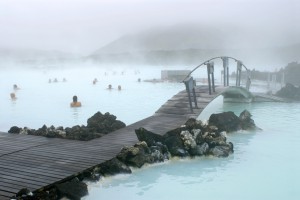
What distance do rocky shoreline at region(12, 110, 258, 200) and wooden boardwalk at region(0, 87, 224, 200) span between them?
27 centimetres

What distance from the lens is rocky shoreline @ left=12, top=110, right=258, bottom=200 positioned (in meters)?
9.77

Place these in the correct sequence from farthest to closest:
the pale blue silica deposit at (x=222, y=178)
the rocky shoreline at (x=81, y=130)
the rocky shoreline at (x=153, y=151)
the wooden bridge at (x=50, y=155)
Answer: the rocky shoreline at (x=81, y=130) < the pale blue silica deposit at (x=222, y=178) < the rocky shoreline at (x=153, y=151) < the wooden bridge at (x=50, y=155)

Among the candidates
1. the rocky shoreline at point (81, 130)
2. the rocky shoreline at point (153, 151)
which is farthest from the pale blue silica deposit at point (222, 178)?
the rocky shoreline at point (81, 130)

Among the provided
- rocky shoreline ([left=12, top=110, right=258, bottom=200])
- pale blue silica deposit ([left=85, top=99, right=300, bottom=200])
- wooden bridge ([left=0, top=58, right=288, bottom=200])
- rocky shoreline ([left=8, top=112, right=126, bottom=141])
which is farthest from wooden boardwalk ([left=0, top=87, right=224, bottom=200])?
pale blue silica deposit ([left=85, top=99, right=300, bottom=200])

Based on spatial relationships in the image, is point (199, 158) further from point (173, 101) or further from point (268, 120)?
point (268, 120)

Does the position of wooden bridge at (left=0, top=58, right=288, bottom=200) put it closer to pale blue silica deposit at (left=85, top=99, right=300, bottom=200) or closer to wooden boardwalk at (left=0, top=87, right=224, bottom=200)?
wooden boardwalk at (left=0, top=87, right=224, bottom=200)

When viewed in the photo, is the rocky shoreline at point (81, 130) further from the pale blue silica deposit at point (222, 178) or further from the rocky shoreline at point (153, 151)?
the pale blue silica deposit at point (222, 178)

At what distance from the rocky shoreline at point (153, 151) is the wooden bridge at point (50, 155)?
0.26m

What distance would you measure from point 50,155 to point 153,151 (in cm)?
375

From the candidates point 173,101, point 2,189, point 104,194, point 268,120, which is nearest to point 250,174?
point 104,194

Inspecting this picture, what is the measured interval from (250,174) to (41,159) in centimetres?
723

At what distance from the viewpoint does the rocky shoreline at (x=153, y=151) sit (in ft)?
32.0

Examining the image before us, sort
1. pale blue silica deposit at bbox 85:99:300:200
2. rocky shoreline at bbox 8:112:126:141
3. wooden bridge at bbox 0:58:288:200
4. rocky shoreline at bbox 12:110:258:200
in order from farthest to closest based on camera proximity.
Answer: rocky shoreline at bbox 8:112:126:141 < pale blue silica deposit at bbox 85:99:300:200 < rocky shoreline at bbox 12:110:258:200 < wooden bridge at bbox 0:58:288:200

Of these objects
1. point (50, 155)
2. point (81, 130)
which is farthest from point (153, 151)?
point (50, 155)
